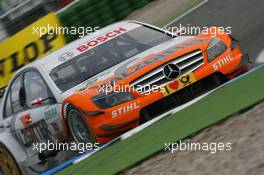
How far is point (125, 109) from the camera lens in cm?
687

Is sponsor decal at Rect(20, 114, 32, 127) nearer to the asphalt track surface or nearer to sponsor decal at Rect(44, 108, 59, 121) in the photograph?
sponsor decal at Rect(44, 108, 59, 121)

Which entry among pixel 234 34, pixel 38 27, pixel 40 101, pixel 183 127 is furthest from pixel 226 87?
pixel 38 27

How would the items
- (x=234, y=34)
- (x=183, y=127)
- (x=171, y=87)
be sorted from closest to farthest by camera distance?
(x=183, y=127) → (x=171, y=87) → (x=234, y=34)

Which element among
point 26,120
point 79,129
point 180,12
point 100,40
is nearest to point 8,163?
point 26,120

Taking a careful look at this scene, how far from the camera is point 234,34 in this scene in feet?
38.0

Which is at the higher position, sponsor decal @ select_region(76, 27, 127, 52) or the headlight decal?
sponsor decal @ select_region(76, 27, 127, 52)

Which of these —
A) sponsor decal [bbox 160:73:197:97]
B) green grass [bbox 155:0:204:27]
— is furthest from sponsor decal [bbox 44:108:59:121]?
green grass [bbox 155:0:204:27]

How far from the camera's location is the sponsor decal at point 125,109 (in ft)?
22.5

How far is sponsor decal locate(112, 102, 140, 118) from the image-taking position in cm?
685

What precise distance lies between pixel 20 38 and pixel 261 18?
644cm

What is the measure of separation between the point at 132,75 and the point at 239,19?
229 inches

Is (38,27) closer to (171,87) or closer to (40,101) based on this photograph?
(40,101)

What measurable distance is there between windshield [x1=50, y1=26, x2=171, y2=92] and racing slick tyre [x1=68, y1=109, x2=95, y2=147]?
0.57m

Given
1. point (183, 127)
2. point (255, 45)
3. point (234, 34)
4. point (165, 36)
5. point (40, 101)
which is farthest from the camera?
point (234, 34)
